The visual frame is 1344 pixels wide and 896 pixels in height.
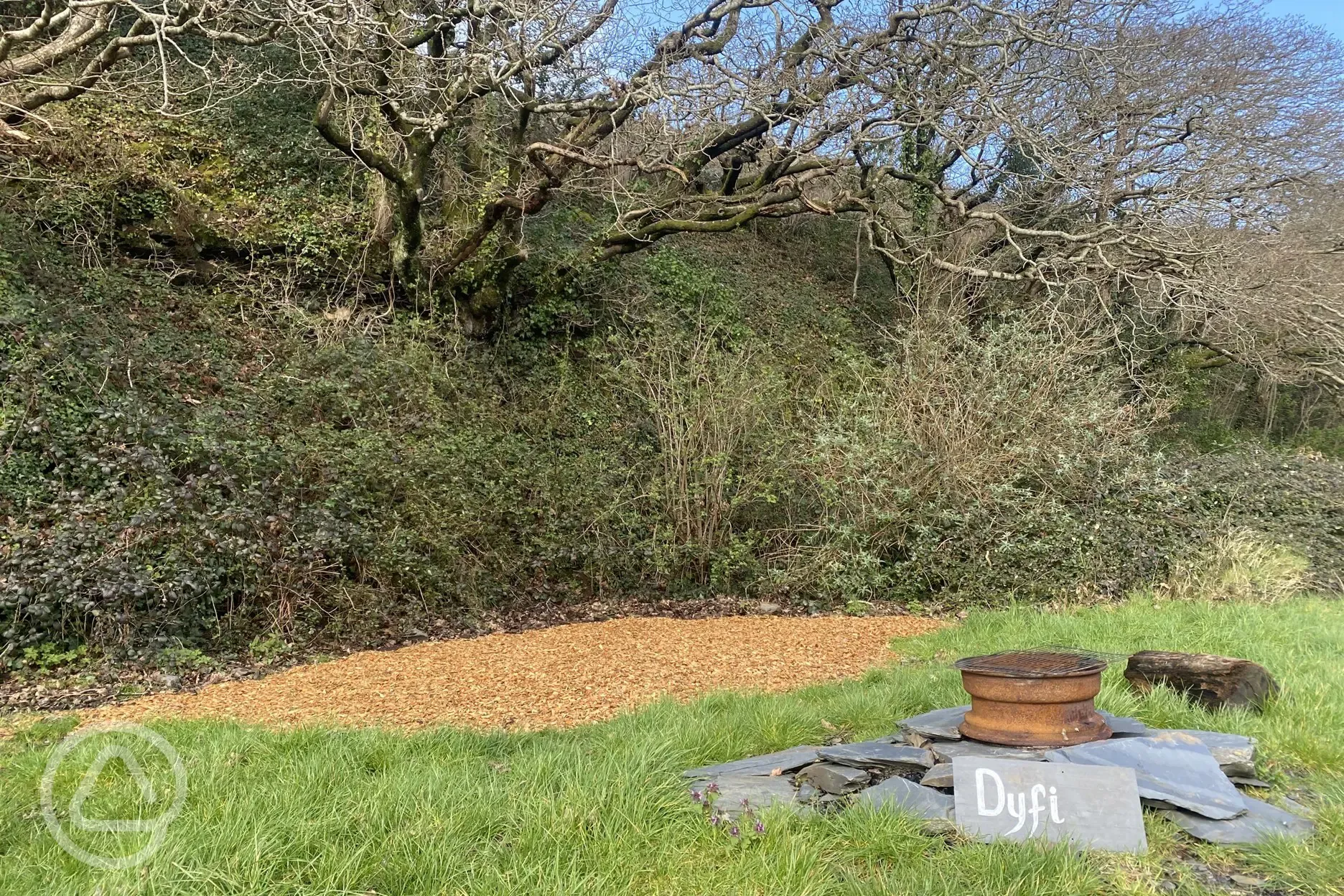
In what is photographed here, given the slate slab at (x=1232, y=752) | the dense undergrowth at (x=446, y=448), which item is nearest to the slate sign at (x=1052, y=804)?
the slate slab at (x=1232, y=752)

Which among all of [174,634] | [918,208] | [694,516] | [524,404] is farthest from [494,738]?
[918,208]

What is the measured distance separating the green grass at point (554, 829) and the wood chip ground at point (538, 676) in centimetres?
70

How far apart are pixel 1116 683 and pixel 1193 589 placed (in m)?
4.47

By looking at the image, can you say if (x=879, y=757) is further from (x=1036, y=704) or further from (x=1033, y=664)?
(x=1033, y=664)

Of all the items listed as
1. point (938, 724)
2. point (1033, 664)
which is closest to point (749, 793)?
point (938, 724)

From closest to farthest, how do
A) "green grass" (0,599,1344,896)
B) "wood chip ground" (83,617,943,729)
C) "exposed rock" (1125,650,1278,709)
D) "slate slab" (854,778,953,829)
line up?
"green grass" (0,599,1344,896), "slate slab" (854,778,953,829), "exposed rock" (1125,650,1278,709), "wood chip ground" (83,617,943,729)

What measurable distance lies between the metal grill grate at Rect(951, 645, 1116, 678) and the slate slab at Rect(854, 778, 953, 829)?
0.51 metres

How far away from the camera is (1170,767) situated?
8.68 feet

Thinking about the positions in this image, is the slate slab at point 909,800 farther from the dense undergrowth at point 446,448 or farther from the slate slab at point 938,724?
the dense undergrowth at point 446,448

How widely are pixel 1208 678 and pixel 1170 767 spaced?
1319 mm

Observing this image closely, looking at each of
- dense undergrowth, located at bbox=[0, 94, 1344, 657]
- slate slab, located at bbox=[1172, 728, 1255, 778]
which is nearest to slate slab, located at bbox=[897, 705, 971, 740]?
slate slab, located at bbox=[1172, 728, 1255, 778]

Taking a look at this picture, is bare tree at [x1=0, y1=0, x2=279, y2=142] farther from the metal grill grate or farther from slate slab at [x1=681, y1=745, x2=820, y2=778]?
the metal grill grate

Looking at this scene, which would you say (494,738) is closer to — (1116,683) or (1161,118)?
(1116,683)

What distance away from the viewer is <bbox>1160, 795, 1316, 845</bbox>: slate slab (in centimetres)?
236
